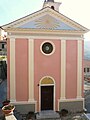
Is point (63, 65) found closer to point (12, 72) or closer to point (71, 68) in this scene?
point (71, 68)

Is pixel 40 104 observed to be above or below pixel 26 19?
below

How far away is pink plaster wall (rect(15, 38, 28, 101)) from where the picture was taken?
54.2ft

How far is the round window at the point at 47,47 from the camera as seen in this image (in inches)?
666

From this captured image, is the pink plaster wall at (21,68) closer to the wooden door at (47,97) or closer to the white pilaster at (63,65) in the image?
the wooden door at (47,97)

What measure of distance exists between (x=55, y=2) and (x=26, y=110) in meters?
9.95

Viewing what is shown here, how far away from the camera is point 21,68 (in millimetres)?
16609

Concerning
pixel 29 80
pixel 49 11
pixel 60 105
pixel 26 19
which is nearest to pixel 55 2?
pixel 49 11

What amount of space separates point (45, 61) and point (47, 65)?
0.37m

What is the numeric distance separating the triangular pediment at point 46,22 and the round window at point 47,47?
4.30 feet

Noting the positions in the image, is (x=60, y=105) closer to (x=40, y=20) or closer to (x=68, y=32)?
(x=68, y=32)

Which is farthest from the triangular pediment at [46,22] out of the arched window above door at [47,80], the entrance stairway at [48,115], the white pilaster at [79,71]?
the entrance stairway at [48,115]

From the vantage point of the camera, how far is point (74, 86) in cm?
1753

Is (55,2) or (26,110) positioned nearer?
(26,110)

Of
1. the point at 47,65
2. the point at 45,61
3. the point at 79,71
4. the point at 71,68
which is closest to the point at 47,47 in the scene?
the point at 45,61
